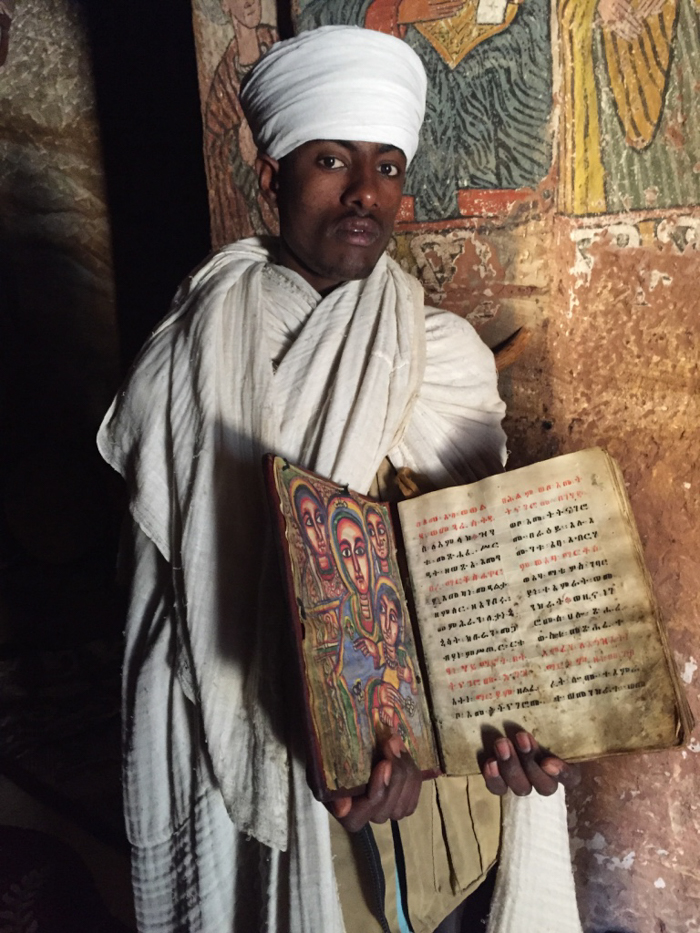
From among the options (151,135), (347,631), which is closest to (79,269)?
(151,135)

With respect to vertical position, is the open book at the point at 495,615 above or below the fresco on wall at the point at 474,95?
below

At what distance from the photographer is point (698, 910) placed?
160 cm

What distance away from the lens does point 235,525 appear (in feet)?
3.40

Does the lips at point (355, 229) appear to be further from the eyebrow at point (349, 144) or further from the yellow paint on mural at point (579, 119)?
the yellow paint on mural at point (579, 119)

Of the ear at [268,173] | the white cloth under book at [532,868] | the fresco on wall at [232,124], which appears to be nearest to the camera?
the white cloth under book at [532,868]

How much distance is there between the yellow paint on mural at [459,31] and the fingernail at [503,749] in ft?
4.44

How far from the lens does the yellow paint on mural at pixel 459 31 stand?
1518 mm

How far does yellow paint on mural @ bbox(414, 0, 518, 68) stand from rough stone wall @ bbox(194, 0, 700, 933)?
1 cm

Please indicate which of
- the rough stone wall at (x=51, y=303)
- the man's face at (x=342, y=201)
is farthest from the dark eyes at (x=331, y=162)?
the rough stone wall at (x=51, y=303)

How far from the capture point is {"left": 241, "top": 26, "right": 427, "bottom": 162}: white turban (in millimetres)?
1161

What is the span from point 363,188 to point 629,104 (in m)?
0.65

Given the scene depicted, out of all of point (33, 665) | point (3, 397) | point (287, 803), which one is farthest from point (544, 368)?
point (33, 665)

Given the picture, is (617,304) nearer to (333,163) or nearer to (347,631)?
(333,163)

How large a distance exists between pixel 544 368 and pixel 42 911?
1784mm
